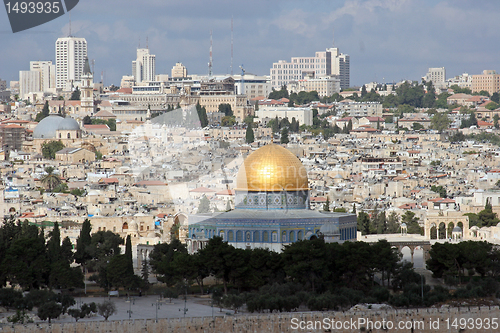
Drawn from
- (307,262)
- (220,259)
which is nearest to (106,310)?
(220,259)

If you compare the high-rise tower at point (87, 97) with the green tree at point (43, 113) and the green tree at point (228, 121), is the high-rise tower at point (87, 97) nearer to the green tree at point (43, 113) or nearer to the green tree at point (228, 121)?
the green tree at point (43, 113)

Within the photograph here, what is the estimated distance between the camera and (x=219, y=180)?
2402 inches

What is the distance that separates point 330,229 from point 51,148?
4903 cm

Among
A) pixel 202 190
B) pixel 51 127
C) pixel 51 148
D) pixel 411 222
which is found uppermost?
pixel 51 127

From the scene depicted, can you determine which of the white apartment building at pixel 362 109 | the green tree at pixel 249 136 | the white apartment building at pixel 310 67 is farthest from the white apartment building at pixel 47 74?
the green tree at pixel 249 136

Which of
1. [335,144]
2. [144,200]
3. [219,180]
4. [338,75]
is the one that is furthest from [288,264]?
[338,75]

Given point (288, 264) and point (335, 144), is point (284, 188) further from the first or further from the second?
point (335, 144)

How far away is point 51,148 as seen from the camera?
8006 centimetres

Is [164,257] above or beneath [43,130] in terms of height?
beneath

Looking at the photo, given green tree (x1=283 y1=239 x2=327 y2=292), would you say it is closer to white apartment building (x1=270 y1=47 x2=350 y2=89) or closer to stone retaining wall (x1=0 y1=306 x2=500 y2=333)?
stone retaining wall (x1=0 y1=306 x2=500 y2=333)

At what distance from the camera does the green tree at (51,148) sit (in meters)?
79.4

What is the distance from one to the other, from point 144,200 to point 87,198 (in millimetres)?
2725

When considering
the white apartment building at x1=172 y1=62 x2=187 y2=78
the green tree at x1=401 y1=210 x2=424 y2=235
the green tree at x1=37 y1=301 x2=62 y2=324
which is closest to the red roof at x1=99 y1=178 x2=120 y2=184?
the green tree at x1=401 y1=210 x2=424 y2=235

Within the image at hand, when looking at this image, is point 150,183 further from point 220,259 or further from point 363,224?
point 220,259
